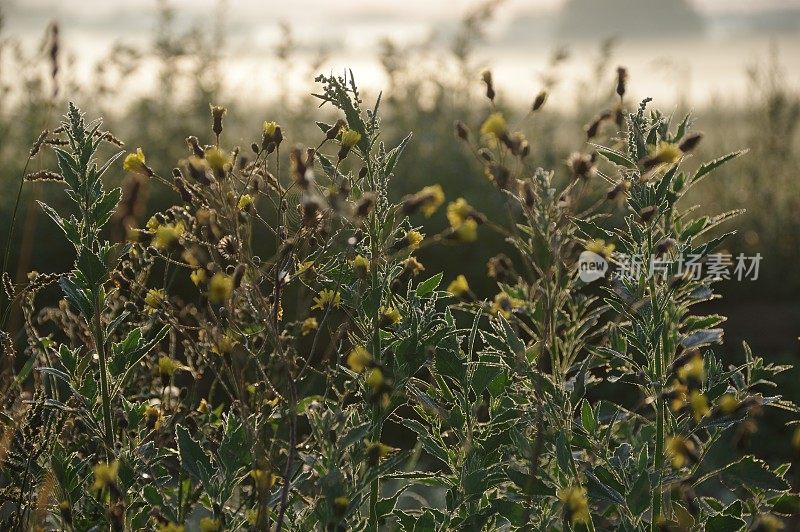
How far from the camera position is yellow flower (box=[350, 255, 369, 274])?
1844mm

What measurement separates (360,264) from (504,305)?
0.93 ft

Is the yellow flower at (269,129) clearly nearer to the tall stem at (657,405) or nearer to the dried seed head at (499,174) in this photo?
the dried seed head at (499,174)

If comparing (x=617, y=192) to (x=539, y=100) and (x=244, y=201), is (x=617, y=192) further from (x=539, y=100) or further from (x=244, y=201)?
(x=244, y=201)

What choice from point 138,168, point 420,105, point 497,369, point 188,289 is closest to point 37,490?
point 138,168

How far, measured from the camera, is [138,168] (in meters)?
1.90

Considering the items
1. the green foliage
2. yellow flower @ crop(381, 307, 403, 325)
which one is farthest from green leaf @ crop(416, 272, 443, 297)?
yellow flower @ crop(381, 307, 403, 325)

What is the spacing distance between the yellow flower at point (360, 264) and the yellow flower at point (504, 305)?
257 mm

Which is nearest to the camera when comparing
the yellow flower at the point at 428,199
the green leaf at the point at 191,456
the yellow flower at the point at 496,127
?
the yellow flower at the point at 428,199

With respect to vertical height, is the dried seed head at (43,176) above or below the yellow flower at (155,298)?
above

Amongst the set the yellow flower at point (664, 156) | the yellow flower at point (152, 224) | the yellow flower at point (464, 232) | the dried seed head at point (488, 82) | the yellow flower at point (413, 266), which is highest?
the dried seed head at point (488, 82)

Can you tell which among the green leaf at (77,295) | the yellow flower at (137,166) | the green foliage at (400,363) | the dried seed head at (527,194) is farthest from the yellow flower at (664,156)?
the green leaf at (77,295)

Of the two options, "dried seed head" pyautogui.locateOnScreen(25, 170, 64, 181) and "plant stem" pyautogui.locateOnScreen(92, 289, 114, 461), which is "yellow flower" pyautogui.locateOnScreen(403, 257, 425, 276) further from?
"dried seed head" pyautogui.locateOnScreen(25, 170, 64, 181)

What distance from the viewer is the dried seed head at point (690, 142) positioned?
5.80 feet

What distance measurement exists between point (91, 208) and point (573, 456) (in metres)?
1.12
